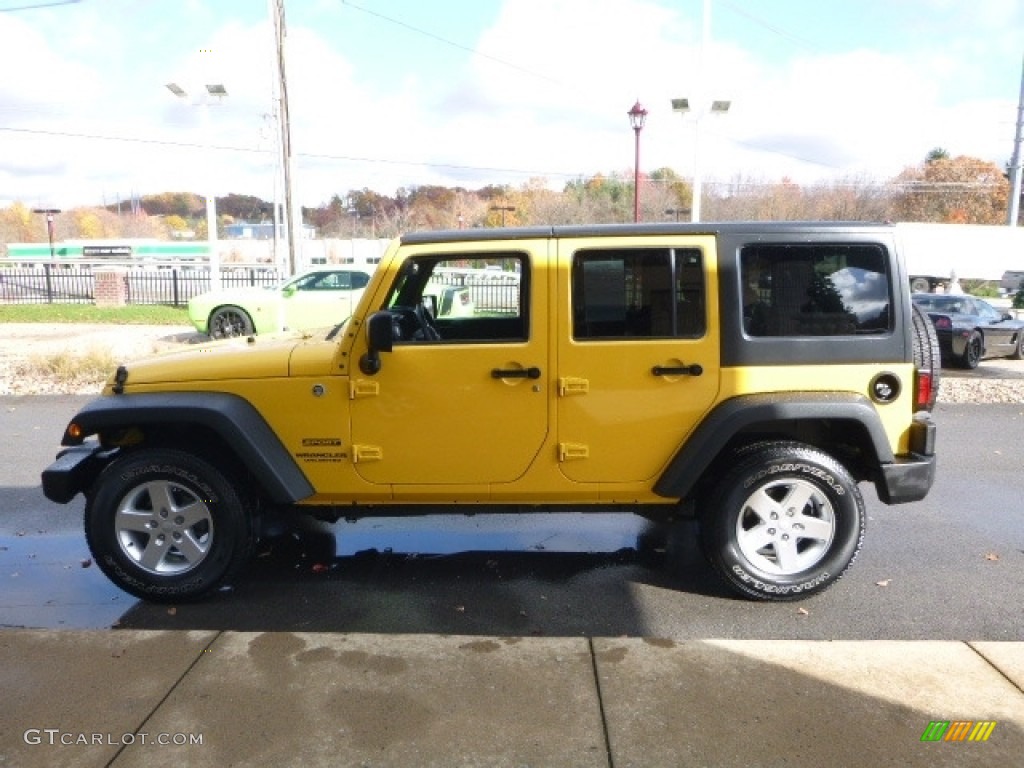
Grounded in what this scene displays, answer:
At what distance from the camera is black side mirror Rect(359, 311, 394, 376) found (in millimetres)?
3732

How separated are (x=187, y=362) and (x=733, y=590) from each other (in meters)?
3.08

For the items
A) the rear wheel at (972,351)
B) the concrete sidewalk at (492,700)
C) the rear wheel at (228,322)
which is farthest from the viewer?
the rear wheel at (228,322)

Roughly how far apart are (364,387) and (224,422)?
70cm

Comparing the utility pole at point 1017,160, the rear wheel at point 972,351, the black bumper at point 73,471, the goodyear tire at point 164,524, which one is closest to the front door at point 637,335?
the goodyear tire at point 164,524

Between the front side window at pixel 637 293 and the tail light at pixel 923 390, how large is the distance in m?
1.18

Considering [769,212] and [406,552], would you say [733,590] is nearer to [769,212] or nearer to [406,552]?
[406,552]

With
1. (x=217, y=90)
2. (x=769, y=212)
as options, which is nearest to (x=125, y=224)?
(x=769, y=212)

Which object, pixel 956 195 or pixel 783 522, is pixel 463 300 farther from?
pixel 956 195

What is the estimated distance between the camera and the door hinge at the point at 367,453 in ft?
13.1

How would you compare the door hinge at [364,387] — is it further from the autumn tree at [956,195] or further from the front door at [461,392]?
the autumn tree at [956,195]

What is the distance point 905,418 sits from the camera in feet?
13.1

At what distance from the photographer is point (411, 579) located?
14.5ft

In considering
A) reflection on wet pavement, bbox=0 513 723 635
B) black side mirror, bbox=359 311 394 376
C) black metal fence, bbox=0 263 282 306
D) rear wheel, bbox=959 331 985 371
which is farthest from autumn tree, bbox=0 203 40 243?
black side mirror, bbox=359 311 394 376

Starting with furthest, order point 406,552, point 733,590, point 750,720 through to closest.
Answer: point 406,552, point 733,590, point 750,720
